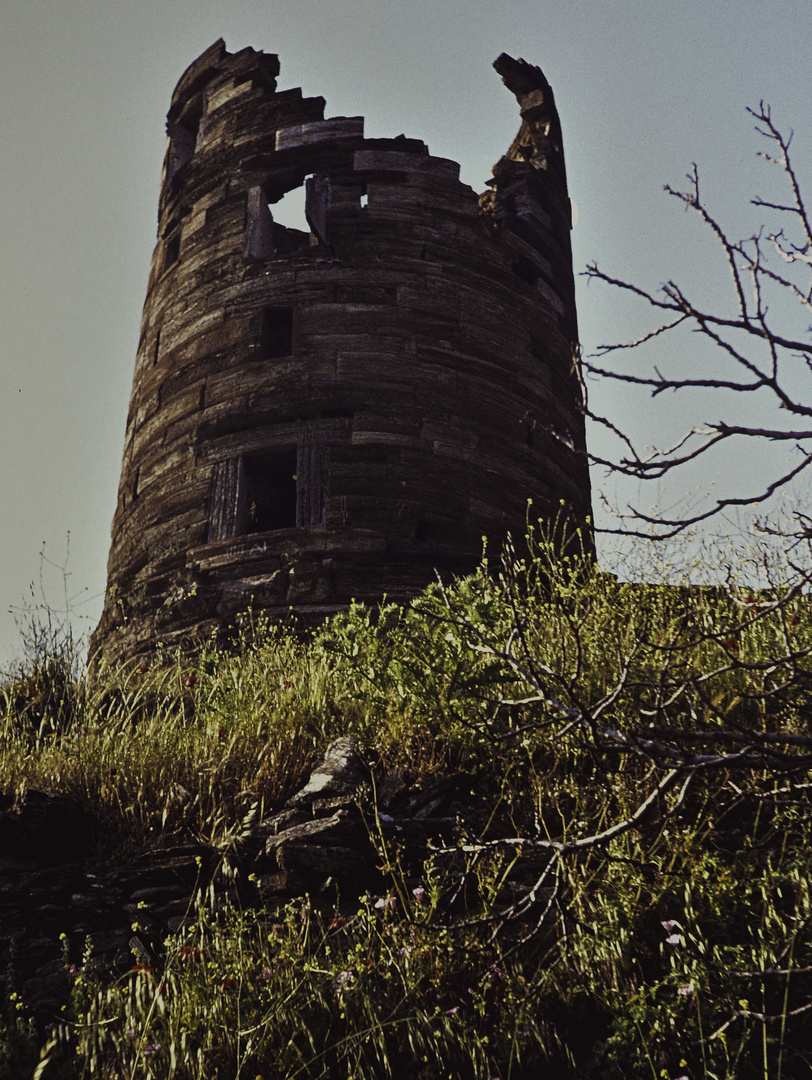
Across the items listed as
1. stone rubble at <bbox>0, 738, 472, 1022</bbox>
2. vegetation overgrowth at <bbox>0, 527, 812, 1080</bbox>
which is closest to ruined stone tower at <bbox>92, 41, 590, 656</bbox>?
vegetation overgrowth at <bbox>0, 527, 812, 1080</bbox>

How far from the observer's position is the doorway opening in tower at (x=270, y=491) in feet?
31.1

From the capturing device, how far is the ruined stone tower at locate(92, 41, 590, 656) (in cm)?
899

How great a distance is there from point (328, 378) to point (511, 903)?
6.94m

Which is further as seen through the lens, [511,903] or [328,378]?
[328,378]

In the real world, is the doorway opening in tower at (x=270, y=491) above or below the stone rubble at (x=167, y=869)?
above

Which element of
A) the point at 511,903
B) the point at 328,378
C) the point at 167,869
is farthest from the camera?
the point at 328,378

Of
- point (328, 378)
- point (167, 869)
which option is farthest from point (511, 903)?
point (328, 378)

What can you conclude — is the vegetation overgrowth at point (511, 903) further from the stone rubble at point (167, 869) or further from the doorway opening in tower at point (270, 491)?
the doorway opening in tower at point (270, 491)

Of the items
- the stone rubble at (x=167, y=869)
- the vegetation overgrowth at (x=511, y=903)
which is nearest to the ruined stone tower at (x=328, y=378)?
the vegetation overgrowth at (x=511, y=903)

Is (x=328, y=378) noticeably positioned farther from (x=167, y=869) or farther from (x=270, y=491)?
(x=167, y=869)

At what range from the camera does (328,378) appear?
9.47m

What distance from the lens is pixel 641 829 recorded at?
3.29 meters

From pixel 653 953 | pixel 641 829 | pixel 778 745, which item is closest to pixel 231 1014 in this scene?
pixel 653 953

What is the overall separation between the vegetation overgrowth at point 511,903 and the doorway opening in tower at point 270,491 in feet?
17.1
